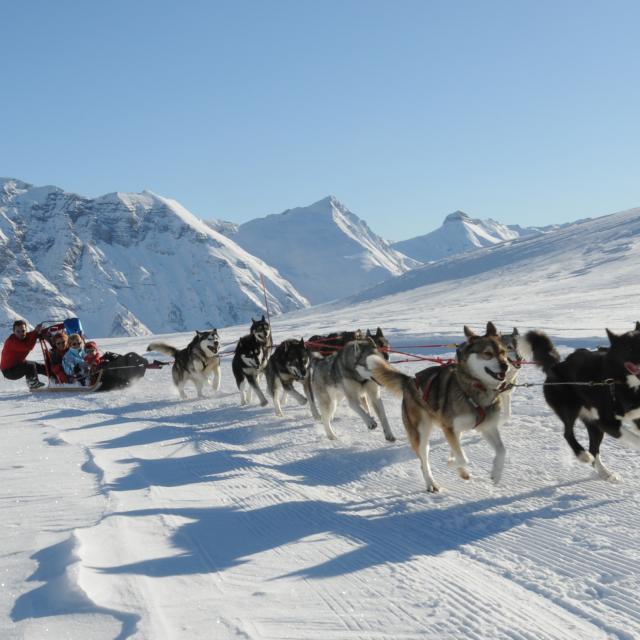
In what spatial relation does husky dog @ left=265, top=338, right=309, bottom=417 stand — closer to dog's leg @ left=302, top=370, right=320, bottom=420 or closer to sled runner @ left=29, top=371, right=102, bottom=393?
dog's leg @ left=302, top=370, right=320, bottom=420

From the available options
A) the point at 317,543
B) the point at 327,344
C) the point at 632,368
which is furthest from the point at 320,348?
the point at 317,543

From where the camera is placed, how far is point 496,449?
5.23m

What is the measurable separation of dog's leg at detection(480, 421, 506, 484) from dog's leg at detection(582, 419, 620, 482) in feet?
2.55

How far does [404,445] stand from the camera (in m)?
6.92

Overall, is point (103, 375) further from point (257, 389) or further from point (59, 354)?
point (257, 389)

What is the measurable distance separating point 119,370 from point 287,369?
17.2 ft

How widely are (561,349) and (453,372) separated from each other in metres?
9.41

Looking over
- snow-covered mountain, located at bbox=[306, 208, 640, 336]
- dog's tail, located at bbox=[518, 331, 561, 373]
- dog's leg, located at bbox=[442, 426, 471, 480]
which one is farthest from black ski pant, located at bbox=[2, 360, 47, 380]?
snow-covered mountain, located at bbox=[306, 208, 640, 336]

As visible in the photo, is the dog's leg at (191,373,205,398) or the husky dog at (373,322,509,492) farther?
the dog's leg at (191,373,205,398)

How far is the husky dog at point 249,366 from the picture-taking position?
34.4 ft

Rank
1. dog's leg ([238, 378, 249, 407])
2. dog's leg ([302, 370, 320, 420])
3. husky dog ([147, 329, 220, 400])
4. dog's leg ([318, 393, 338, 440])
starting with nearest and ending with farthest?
1. dog's leg ([318, 393, 338, 440])
2. dog's leg ([302, 370, 320, 420])
3. dog's leg ([238, 378, 249, 407])
4. husky dog ([147, 329, 220, 400])

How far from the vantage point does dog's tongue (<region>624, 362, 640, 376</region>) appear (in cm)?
496

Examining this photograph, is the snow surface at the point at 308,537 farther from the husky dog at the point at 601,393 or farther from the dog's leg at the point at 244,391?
the dog's leg at the point at 244,391

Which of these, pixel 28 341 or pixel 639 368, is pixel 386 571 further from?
pixel 28 341
